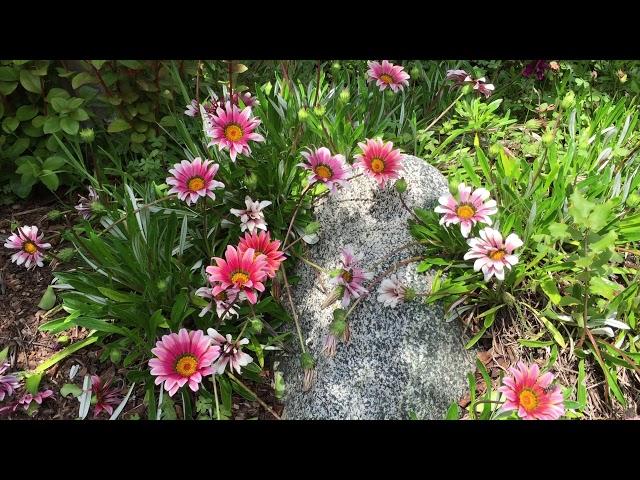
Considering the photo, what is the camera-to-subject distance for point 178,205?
2.37m

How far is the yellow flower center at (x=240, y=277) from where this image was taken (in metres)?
1.86

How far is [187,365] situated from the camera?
1.81m

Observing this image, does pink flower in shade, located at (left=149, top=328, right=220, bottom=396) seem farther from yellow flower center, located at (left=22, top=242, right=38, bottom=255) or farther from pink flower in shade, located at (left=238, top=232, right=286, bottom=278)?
yellow flower center, located at (left=22, top=242, right=38, bottom=255)

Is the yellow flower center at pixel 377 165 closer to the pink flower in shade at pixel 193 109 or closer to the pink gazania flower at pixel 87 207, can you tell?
the pink flower in shade at pixel 193 109

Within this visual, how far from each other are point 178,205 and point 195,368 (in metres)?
0.79

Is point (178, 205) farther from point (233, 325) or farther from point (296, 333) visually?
point (296, 333)

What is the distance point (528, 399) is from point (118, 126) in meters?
1.96

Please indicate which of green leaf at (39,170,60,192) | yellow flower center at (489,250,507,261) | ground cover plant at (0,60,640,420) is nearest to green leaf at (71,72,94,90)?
ground cover plant at (0,60,640,420)

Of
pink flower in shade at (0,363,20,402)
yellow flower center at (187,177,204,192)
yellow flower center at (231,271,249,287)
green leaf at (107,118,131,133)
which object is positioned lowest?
pink flower in shade at (0,363,20,402)

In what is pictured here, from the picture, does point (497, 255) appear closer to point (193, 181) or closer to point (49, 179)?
point (193, 181)

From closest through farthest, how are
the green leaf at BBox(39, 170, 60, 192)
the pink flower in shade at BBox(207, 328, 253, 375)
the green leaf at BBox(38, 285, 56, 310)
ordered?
the pink flower in shade at BBox(207, 328, 253, 375)
the green leaf at BBox(38, 285, 56, 310)
the green leaf at BBox(39, 170, 60, 192)

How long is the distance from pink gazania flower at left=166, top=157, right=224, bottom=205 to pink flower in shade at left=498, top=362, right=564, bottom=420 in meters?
1.11

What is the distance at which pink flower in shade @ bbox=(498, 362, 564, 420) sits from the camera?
1660 millimetres

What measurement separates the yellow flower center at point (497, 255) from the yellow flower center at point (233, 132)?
954 mm
